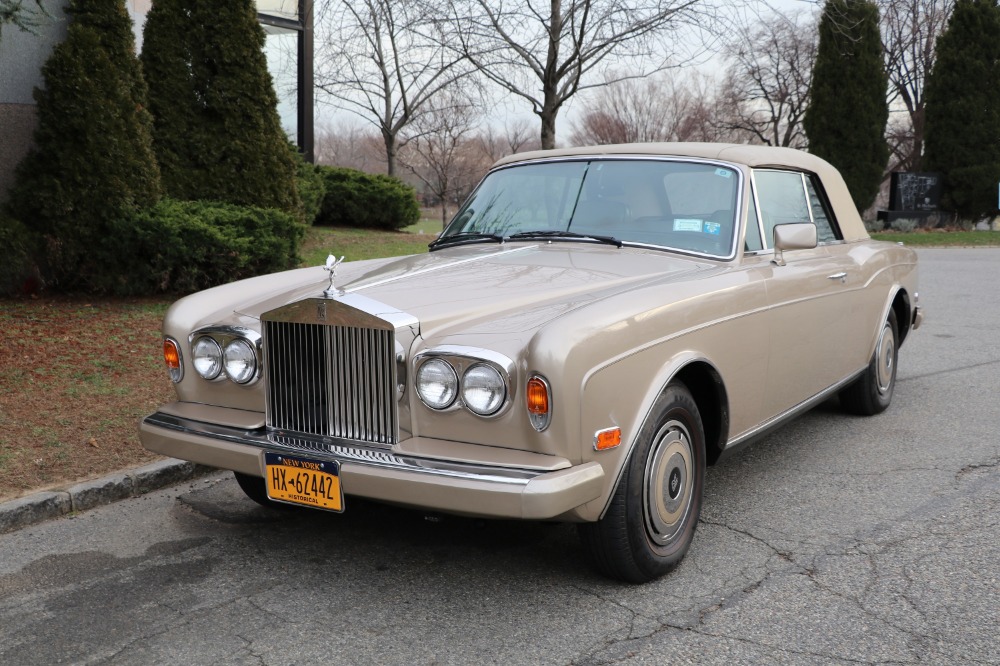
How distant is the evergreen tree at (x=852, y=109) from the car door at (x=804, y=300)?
74.6ft

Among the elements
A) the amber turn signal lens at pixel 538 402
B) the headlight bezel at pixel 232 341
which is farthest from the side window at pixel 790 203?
the headlight bezel at pixel 232 341

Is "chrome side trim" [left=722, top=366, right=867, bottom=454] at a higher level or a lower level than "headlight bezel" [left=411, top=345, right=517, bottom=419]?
lower

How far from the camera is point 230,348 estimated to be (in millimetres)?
3699

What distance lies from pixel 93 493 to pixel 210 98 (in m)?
6.28

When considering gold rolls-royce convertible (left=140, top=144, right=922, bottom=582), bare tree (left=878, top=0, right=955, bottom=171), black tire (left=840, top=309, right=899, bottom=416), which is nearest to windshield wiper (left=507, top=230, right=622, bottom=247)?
gold rolls-royce convertible (left=140, top=144, right=922, bottom=582)

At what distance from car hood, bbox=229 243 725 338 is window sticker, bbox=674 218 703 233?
0.67 ft

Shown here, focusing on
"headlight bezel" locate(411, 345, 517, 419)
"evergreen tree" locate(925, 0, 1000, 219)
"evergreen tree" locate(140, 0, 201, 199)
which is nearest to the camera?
"headlight bezel" locate(411, 345, 517, 419)

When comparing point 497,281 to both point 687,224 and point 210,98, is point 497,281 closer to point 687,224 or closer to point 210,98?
point 687,224

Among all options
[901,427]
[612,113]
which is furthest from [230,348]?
[612,113]

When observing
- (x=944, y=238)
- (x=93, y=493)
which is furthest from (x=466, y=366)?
(x=944, y=238)

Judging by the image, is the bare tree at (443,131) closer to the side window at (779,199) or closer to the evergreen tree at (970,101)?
the evergreen tree at (970,101)

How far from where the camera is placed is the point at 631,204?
15.1 ft

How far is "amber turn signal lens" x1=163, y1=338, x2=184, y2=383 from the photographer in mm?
3881

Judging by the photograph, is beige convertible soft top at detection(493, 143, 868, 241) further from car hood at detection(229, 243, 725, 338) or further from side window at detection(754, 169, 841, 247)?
car hood at detection(229, 243, 725, 338)
